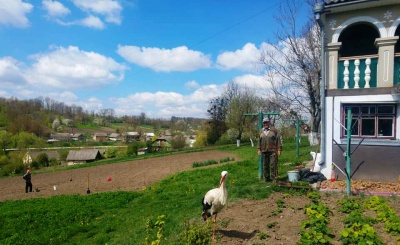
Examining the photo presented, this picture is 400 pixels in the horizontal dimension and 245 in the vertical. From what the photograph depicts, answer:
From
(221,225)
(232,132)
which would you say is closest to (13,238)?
(221,225)

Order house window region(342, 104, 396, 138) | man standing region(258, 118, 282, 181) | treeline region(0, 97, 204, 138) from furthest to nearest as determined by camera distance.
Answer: treeline region(0, 97, 204, 138)
man standing region(258, 118, 282, 181)
house window region(342, 104, 396, 138)

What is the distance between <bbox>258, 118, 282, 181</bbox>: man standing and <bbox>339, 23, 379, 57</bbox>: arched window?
371cm

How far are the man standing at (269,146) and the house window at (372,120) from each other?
2.12 m

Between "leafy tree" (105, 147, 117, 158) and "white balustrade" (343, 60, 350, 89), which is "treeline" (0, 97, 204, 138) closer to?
"leafy tree" (105, 147, 117, 158)

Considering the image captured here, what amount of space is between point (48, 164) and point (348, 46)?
172 ft

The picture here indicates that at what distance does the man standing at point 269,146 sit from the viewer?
10172 mm

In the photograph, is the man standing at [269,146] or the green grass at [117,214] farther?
the man standing at [269,146]

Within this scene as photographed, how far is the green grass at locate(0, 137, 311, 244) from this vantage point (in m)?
8.53

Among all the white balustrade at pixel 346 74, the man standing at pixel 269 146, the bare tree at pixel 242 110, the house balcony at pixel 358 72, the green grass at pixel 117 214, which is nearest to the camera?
the green grass at pixel 117 214

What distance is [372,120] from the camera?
9.18 m

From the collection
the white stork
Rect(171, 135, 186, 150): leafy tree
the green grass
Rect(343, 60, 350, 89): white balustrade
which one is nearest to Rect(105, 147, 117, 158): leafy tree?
Rect(171, 135, 186, 150): leafy tree

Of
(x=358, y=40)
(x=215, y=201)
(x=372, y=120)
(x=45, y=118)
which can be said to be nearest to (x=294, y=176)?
(x=372, y=120)

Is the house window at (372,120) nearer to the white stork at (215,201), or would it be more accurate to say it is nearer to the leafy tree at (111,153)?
the white stork at (215,201)

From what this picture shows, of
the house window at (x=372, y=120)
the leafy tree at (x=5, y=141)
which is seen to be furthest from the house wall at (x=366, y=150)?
the leafy tree at (x=5, y=141)
